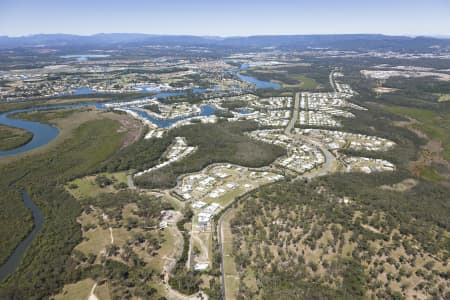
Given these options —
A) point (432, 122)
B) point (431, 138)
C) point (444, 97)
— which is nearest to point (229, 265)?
point (431, 138)

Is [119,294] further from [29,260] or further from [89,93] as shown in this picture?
[89,93]

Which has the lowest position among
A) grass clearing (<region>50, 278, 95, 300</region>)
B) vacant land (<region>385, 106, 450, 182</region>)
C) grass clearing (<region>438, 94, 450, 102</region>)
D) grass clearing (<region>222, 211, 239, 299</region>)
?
grass clearing (<region>50, 278, 95, 300</region>)

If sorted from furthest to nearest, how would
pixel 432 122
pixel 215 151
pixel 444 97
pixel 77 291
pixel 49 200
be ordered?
pixel 444 97 → pixel 432 122 → pixel 215 151 → pixel 49 200 → pixel 77 291

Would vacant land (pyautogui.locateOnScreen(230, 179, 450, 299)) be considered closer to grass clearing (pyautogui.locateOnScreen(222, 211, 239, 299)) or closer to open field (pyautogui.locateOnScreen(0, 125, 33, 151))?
grass clearing (pyautogui.locateOnScreen(222, 211, 239, 299))

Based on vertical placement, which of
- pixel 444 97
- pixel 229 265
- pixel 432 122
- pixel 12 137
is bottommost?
pixel 229 265

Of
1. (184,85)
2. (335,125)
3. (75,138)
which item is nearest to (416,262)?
(335,125)

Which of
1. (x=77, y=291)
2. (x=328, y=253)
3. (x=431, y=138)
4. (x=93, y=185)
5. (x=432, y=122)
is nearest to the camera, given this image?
(x=77, y=291)

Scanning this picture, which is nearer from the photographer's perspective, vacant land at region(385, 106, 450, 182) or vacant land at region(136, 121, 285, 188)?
vacant land at region(136, 121, 285, 188)

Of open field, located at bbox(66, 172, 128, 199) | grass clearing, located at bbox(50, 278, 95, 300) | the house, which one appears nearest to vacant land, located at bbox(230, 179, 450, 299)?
the house

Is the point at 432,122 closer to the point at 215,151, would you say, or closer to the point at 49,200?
the point at 215,151
